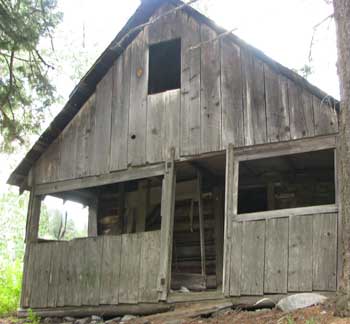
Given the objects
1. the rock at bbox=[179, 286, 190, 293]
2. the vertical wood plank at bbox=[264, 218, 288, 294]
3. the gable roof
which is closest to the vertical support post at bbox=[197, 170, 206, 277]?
the rock at bbox=[179, 286, 190, 293]

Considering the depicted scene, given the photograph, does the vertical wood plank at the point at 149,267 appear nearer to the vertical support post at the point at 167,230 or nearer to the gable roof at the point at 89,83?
the vertical support post at the point at 167,230

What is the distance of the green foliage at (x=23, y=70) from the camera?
1167cm

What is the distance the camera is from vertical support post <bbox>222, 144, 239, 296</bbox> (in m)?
9.23

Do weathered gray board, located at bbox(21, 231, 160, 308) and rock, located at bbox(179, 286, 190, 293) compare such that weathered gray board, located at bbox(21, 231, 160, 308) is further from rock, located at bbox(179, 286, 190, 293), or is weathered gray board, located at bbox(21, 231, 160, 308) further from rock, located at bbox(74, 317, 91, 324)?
rock, located at bbox(179, 286, 190, 293)

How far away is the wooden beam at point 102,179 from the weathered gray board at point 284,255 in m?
2.22

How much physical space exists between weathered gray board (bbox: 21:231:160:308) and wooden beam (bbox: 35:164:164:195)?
1146mm

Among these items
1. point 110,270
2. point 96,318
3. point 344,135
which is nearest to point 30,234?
point 110,270

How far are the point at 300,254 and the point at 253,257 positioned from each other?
0.82 m

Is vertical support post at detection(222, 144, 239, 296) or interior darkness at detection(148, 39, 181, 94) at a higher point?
interior darkness at detection(148, 39, 181, 94)

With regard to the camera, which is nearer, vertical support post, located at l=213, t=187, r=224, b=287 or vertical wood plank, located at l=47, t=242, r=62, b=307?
vertical wood plank, located at l=47, t=242, r=62, b=307

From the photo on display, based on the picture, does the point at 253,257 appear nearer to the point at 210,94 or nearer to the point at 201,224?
the point at 201,224

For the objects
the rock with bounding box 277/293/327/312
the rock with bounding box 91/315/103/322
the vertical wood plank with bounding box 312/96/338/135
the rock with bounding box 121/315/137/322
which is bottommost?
the rock with bounding box 91/315/103/322

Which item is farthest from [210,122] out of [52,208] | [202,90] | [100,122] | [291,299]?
[52,208]

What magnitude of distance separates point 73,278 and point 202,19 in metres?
5.98
